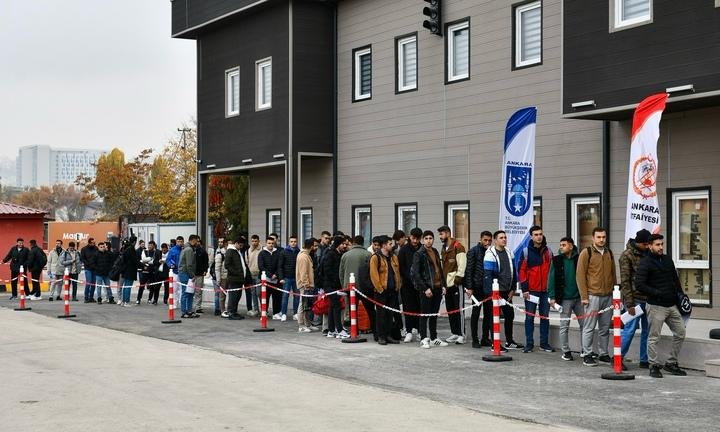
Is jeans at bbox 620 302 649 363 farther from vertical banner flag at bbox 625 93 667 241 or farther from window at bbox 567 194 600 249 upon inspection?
window at bbox 567 194 600 249

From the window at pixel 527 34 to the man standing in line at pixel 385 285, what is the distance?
242 inches

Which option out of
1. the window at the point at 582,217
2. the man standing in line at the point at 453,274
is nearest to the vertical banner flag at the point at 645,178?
the man standing in line at the point at 453,274

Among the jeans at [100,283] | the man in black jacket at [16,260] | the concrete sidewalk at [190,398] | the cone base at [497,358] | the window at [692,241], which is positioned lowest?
the concrete sidewalk at [190,398]

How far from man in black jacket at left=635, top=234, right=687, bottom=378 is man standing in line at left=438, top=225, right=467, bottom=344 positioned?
4352mm

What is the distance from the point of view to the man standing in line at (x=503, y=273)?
1666 centimetres

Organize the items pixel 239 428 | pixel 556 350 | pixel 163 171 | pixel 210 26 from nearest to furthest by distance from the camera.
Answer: pixel 239 428
pixel 556 350
pixel 210 26
pixel 163 171

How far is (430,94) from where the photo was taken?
24.8 meters

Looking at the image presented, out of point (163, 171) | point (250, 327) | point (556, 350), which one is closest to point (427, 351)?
point (556, 350)

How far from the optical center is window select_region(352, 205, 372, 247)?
27500 millimetres

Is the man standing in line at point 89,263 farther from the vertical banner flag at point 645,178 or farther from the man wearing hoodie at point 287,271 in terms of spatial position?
the vertical banner flag at point 645,178

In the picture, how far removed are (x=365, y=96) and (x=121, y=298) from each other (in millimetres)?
8524

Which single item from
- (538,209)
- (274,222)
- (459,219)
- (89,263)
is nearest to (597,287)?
(538,209)

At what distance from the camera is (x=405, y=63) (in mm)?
26062

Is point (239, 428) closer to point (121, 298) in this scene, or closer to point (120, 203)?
point (121, 298)
